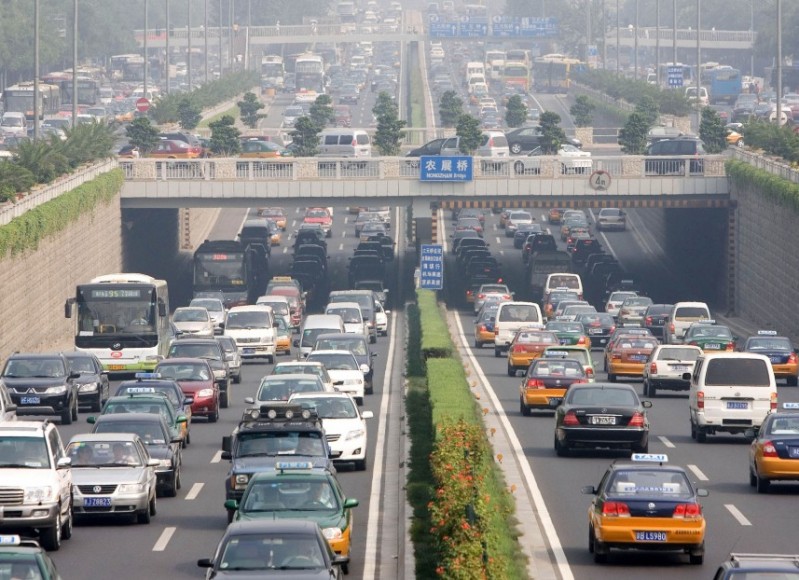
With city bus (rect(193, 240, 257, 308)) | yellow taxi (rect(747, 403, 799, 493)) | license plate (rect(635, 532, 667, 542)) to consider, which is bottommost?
city bus (rect(193, 240, 257, 308))

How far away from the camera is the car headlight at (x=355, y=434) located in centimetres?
3262

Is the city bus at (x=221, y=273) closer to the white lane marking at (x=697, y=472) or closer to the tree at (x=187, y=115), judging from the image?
the tree at (x=187, y=115)

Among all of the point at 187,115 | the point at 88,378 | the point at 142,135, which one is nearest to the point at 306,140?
the point at 142,135

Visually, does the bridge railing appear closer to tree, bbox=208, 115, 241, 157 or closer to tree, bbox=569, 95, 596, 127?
tree, bbox=208, 115, 241, 157

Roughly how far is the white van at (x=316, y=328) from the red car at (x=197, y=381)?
1189 centimetres

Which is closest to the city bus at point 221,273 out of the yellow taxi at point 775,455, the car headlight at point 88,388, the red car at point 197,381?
the car headlight at point 88,388

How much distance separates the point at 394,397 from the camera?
156 feet

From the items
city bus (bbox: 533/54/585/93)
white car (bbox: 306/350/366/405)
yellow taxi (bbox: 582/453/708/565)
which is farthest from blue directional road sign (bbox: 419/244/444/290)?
city bus (bbox: 533/54/585/93)

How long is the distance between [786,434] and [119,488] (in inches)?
389

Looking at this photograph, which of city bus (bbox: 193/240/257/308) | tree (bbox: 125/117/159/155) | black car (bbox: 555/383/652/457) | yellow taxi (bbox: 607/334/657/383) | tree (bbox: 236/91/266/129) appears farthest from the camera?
tree (bbox: 236/91/266/129)

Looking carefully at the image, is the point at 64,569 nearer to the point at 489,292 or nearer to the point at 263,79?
the point at 489,292

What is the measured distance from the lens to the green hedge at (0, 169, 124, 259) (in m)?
55.2

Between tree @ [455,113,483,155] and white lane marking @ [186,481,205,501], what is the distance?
5962 cm

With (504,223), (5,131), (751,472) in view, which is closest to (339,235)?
(504,223)
